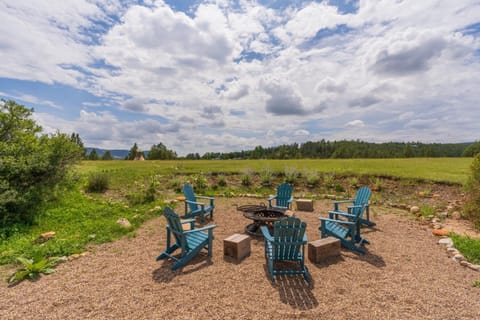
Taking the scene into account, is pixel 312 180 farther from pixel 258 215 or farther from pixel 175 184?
pixel 175 184

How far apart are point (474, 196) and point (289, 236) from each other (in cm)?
539

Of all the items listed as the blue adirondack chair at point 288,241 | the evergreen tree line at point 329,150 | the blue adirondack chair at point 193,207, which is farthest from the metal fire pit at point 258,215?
the evergreen tree line at point 329,150

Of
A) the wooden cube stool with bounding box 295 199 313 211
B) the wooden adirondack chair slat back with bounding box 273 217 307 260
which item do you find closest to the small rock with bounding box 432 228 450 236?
the wooden cube stool with bounding box 295 199 313 211

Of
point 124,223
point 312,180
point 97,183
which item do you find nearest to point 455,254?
point 312,180

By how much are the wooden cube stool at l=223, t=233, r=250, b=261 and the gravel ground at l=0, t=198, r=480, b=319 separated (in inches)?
5.5

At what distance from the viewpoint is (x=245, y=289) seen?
287cm

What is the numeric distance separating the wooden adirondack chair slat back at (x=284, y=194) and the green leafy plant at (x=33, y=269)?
17.0 feet

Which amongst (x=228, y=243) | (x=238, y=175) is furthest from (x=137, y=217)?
(x=238, y=175)

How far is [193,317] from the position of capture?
2369 mm

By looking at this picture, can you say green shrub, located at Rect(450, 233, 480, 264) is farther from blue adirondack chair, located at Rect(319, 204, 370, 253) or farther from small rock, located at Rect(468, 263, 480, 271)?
blue adirondack chair, located at Rect(319, 204, 370, 253)

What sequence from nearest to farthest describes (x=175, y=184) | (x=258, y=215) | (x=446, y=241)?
(x=446, y=241) < (x=258, y=215) < (x=175, y=184)

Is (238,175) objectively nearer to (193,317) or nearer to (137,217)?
(137,217)

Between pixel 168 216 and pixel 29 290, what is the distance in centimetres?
188

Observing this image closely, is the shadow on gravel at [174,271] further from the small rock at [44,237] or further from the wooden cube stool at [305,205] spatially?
the wooden cube stool at [305,205]
